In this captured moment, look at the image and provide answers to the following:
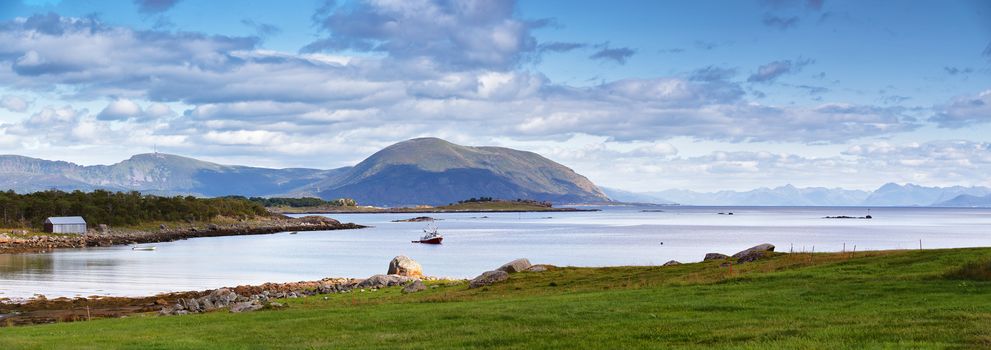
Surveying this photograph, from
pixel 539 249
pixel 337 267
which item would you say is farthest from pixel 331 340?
pixel 539 249

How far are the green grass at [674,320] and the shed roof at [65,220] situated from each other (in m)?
126

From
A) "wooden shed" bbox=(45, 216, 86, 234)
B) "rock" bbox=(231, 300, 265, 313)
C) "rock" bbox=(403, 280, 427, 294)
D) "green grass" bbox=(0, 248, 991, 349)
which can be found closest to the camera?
"green grass" bbox=(0, 248, 991, 349)

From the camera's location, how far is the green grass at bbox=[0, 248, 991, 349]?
18672mm

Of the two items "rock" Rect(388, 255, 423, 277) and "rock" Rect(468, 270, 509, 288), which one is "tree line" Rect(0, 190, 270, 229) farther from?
"rock" Rect(468, 270, 509, 288)

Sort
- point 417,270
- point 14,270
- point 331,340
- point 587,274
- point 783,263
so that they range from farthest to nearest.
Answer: point 14,270, point 417,270, point 587,274, point 783,263, point 331,340

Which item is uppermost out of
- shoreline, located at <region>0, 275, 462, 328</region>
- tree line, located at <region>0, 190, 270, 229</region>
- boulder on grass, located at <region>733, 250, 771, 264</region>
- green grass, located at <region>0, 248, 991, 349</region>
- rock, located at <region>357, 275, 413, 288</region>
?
tree line, located at <region>0, 190, 270, 229</region>

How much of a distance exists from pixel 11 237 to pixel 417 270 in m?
91.0

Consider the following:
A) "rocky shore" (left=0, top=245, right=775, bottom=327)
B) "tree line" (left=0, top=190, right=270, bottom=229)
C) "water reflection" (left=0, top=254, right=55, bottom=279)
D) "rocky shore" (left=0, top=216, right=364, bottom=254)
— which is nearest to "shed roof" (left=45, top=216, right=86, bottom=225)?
"rocky shore" (left=0, top=216, right=364, bottom=254)

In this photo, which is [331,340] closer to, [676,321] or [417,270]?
[676,321]

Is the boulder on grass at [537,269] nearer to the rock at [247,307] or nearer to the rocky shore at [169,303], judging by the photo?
the rocky shore at [169,303]

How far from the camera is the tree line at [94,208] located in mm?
147375

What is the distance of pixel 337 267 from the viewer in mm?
87062

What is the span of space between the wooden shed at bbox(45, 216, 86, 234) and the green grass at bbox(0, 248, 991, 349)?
12456cm

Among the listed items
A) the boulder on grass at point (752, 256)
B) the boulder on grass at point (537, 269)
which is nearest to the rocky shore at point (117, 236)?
the boulder on grass at point (537, 269)
